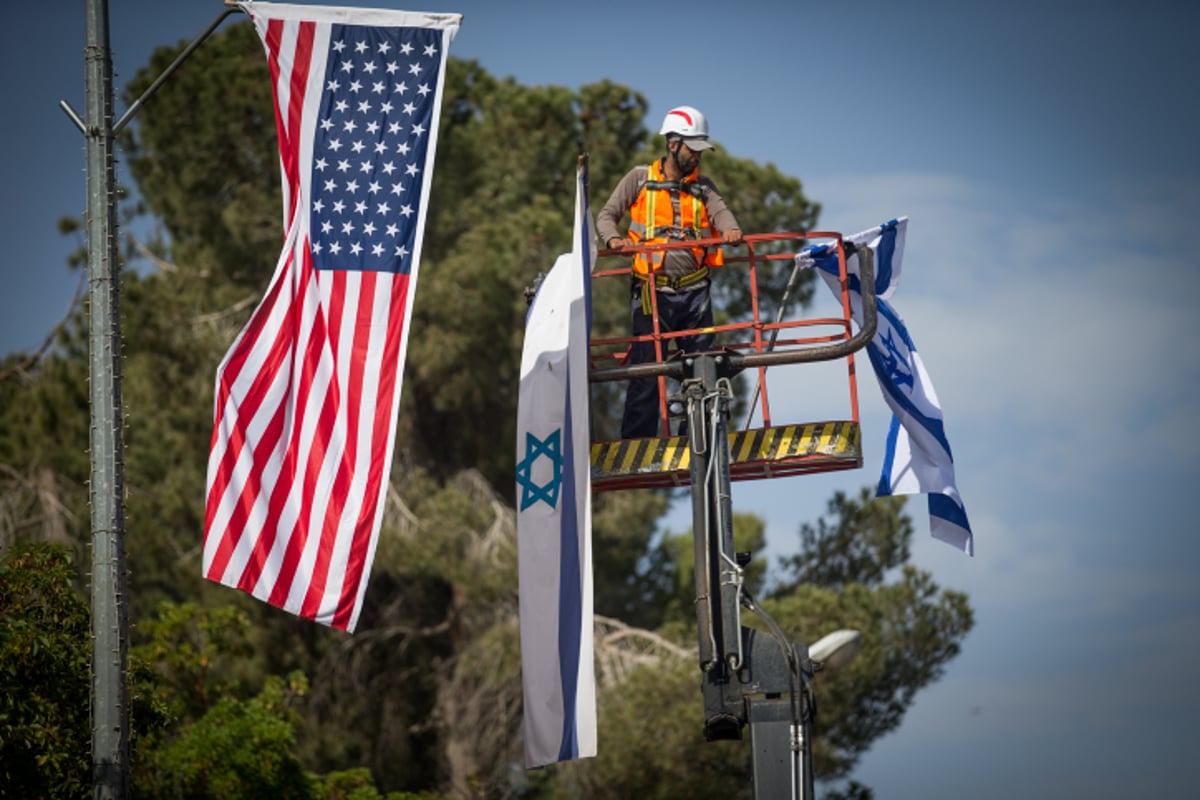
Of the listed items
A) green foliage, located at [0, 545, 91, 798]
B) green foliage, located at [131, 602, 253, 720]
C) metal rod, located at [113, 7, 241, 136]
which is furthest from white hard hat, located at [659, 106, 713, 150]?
green foliage, located at [131, 602, 253, 720]

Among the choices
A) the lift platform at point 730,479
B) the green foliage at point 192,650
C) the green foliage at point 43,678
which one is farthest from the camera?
the green foliage at point 192,650

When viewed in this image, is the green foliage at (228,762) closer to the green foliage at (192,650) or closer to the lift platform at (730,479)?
the green foliage at (192,650)

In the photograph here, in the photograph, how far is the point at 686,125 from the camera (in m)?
11.9

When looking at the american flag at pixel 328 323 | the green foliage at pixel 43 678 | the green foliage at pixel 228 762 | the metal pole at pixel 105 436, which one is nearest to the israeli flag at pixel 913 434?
the american flag at pixel 328 323

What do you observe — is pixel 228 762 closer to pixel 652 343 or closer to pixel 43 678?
pixel 43 678

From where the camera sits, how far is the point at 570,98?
104 ft

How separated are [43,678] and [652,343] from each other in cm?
567

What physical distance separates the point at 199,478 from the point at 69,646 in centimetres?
1747


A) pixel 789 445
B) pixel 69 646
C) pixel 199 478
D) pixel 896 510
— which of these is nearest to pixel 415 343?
pixel 199 478

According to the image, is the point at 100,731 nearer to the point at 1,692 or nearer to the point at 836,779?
the point at 1,692

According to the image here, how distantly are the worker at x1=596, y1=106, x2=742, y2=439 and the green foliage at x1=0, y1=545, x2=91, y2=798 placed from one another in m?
5.00

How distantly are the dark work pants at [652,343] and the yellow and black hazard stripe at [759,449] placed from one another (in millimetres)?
972

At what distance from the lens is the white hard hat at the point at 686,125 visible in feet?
39.2

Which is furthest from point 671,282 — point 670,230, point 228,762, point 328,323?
point 228,762
